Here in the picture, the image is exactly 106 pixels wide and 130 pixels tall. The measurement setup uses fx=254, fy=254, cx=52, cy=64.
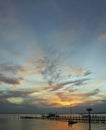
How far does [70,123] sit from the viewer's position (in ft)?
311

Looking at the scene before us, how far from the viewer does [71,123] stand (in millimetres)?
95062

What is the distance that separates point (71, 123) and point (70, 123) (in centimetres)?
40
